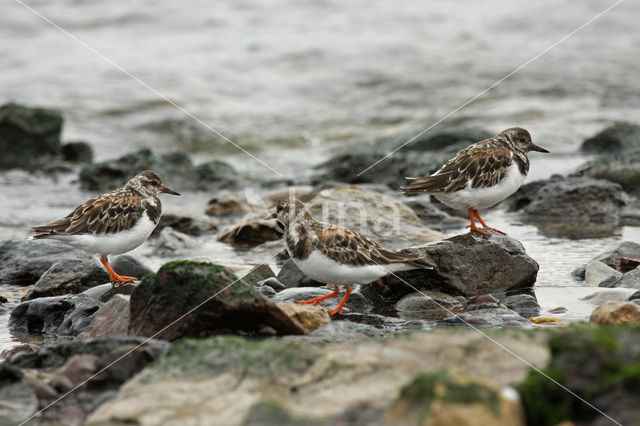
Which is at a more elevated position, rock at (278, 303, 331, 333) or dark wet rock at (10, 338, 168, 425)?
dark wet rock at (10, 338, 168, 425)

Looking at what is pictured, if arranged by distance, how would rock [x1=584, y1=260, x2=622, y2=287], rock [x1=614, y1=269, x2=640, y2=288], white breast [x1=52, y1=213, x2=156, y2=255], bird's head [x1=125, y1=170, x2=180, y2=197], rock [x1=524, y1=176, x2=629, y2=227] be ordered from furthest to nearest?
1. rock [x1=524, y1=176, x2=629, y2=227]
2. bird's head [x1=125, y1=170, x2=180, y2=197]
3. white breast [x1=52, y1=213, x2=156, y2=255]
4. rock [x1=584, y1=260, x2=622, y2=287]
5. rock [x1=614, y1=269, x2=640, y2=288]

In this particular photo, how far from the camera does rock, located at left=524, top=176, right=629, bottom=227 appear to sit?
397 inches

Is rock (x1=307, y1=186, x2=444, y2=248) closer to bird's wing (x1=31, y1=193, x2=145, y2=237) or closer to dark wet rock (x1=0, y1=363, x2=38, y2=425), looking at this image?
bird's wing (x1=31, y1=193, x2=145, y2=237)

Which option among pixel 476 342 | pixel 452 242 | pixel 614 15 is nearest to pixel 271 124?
pixel 452 242

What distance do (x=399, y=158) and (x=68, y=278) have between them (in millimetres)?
7497

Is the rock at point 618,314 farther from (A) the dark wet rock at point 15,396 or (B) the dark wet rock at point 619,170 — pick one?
(B) the dark wet rock at point 619,170

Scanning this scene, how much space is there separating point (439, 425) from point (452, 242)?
4040 mm

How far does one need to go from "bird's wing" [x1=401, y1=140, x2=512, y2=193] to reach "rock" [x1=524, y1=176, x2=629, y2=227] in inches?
119

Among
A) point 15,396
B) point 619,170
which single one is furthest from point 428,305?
point 619,170

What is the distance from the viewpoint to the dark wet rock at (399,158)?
13.0 m

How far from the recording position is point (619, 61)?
20844mm

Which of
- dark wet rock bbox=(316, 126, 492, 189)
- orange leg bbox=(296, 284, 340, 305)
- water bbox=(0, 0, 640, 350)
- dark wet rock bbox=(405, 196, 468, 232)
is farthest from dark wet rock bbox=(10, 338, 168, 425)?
dark wet rock bbox=(316, 126, 492, 189)

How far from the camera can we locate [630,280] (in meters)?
6.90

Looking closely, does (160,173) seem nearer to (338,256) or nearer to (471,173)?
(471,173)
